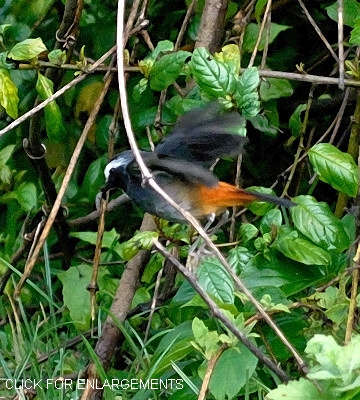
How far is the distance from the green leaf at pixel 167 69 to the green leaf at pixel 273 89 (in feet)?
1.44

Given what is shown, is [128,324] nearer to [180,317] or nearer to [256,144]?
[180,317]

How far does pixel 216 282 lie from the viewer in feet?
5.84

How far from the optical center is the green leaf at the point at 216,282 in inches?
69.5

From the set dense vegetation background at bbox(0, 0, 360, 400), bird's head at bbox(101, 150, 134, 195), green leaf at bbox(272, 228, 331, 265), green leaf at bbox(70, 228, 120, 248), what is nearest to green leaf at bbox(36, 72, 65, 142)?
dense vegetation background at bbox(0, 0, 360, 400)

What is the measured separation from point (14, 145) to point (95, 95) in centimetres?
33

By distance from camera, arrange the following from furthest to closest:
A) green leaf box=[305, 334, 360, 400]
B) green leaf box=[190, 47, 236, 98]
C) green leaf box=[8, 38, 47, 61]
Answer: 1. green leaf box=[8, 38, 47, 61]
2. green leaf box=[190, 47, 236, 98]
3. green leaf box=[305, 334, 360, 400]

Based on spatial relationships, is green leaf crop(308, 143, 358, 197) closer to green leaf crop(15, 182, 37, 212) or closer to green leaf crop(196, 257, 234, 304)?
green leaf crop(196, 257, 234, 304)

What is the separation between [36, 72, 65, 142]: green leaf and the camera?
6.87 feet

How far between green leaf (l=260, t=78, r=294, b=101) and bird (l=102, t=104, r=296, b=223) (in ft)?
1.23

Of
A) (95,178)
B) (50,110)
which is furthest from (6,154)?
(50,110)

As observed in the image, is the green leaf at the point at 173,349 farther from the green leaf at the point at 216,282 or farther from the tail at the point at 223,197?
the tail at the point at 223,197

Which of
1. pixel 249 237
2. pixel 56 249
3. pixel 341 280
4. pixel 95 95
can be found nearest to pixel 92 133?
pixel 95 95

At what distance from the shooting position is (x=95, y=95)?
2818 mm

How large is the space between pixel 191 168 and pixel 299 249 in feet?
1.11
